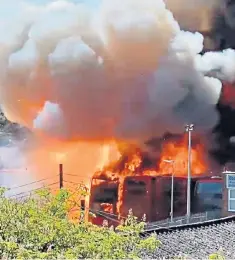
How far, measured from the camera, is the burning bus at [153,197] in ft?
52.2

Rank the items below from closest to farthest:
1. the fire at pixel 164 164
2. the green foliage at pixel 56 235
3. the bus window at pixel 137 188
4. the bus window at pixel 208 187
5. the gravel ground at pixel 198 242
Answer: the green foliage at pixel 56 235, the gravel ground at pixel 198 242, the bus window at pixel 208 187, the bus window at pixel 137 188, the fire at pixel 164 164

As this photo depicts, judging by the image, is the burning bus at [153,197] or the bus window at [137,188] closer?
the burning bus at [153,197]

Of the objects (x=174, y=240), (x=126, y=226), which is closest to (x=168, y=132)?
(x=174, y=240)

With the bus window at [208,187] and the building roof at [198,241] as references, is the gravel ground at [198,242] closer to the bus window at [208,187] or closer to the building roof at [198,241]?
the building roof at [198,241]

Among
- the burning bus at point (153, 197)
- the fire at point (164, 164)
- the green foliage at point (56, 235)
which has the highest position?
the fire at point (164, 164)

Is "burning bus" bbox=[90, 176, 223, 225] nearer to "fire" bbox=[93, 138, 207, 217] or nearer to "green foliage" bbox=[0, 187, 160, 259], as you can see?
"fire" bbox=[93, 138, 207, 217]

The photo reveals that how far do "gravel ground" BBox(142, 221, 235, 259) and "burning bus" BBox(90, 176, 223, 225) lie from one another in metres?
7.25

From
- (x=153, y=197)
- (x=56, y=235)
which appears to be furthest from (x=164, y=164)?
(x=56, y=235)

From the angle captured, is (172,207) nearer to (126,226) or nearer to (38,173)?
(38,173)

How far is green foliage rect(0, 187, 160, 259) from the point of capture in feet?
14.9

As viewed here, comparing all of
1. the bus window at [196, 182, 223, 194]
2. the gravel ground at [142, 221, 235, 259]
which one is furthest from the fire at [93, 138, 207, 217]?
the gravel ground at [142, 221, 235, 259]

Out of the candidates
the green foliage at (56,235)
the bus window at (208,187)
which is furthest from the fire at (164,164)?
the green foliage at (56,235)

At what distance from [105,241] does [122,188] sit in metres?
12.1

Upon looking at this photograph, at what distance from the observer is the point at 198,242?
301 inches
